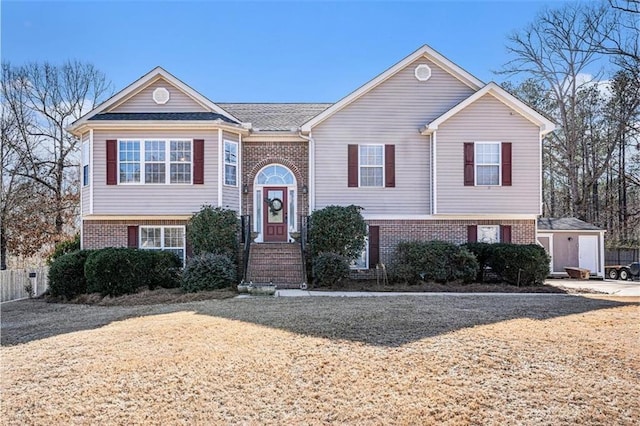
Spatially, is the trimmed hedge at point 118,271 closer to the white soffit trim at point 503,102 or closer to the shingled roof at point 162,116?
the shingled roof at point 162,116

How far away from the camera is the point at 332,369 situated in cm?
610

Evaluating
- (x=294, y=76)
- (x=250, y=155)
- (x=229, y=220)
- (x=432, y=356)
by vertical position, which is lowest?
(x=432, y=356)

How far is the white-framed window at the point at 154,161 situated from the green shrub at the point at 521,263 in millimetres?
10661

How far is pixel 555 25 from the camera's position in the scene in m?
28.3

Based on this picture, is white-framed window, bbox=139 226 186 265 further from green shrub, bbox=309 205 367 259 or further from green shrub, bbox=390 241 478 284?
green shrub, bbox=390 241 478 284

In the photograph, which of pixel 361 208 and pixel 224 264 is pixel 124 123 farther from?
pixel 361 208

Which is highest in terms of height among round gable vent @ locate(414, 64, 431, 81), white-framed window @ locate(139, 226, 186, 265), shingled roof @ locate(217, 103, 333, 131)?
round gable vent @ locate(414, 64, 431, 81)

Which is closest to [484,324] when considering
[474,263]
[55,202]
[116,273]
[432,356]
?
[432,356]

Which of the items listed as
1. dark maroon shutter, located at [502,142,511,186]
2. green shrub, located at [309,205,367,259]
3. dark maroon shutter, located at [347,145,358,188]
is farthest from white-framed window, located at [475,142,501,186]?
green shrub, located at [309,205,367,259]

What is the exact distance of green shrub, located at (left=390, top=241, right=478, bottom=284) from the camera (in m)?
15.4

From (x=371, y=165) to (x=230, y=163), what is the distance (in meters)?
5.08

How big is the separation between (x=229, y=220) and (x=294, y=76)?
9.76 m

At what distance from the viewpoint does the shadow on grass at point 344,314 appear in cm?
785

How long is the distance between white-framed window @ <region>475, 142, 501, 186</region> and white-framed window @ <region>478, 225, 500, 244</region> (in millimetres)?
1698
